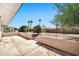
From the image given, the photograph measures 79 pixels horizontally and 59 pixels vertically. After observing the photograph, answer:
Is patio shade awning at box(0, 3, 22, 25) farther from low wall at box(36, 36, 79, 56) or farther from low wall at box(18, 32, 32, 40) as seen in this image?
low wall at box(36, 36, 79, 56)

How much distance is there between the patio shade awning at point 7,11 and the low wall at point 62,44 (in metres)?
0.50

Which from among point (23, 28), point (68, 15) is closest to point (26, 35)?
point (23, 28)

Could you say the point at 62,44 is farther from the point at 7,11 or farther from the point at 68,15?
the point at 7,11

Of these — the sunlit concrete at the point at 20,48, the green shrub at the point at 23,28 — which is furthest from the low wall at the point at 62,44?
the green shrub at the point at 23,28

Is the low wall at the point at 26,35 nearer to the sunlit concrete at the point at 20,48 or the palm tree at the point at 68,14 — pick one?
the sunlit concrete at the point at 20,48

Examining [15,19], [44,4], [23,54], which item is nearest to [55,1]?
[44,4]

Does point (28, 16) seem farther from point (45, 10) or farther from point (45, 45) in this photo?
point (45, 45)

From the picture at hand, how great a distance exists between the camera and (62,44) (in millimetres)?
2232

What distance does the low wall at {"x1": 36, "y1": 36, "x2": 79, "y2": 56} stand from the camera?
7.16 ft

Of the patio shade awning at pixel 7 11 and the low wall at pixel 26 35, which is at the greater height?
the patio shade awning at pixel 7 11

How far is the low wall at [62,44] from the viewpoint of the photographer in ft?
7.16

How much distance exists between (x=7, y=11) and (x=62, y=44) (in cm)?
93

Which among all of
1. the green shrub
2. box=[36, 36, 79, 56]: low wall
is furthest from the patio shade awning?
box=[36, 36, 79, 56]: low wall

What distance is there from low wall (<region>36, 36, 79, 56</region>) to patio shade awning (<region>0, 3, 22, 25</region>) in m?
0.50
